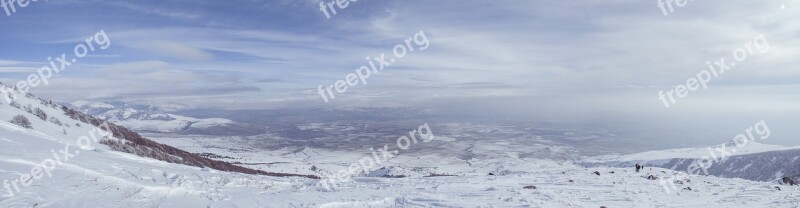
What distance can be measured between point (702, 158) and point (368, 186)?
582 feet

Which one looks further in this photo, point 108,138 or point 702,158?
point 702,158

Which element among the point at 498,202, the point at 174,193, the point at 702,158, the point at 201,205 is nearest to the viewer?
the point at 201,205

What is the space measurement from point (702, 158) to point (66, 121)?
186m

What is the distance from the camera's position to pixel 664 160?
170 m

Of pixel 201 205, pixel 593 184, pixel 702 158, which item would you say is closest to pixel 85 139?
pixel 201 205

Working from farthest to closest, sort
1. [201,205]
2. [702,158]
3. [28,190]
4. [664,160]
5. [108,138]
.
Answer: [664,160] < [702,158] < [108,138] < [201,205] < [28,190]

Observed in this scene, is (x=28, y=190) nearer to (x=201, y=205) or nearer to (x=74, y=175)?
(x=74, y=175)

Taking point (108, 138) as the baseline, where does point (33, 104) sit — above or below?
above

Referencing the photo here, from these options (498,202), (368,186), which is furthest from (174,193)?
(498,202)

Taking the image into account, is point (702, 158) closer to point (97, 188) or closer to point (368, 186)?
point (368, 186)

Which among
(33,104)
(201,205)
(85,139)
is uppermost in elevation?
(33,104)

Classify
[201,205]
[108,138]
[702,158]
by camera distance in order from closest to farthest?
[201,205]
[108,138]
[702,158]

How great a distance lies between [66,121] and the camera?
28.5m

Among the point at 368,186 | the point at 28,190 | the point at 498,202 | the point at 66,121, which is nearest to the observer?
the point at 28,190
